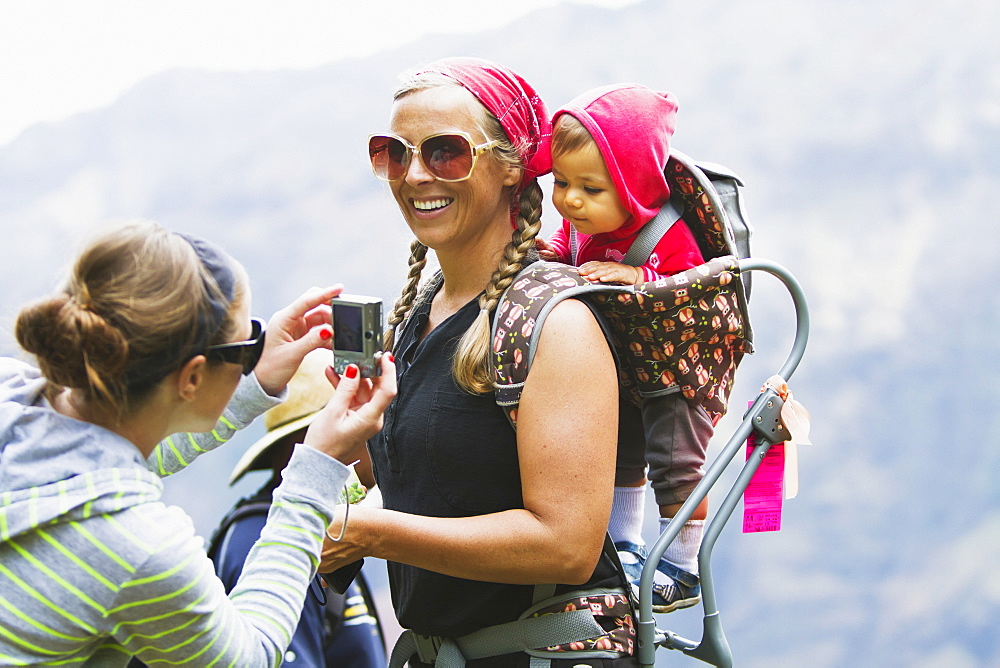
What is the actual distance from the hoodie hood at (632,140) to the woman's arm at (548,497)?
0.31 meters

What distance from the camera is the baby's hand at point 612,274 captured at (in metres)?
1.71

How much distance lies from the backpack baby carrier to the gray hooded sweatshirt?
0.59 metres

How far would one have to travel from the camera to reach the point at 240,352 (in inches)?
49.9

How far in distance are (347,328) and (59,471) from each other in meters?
0.47

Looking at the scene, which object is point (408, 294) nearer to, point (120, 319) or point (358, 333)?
point (358, 333)

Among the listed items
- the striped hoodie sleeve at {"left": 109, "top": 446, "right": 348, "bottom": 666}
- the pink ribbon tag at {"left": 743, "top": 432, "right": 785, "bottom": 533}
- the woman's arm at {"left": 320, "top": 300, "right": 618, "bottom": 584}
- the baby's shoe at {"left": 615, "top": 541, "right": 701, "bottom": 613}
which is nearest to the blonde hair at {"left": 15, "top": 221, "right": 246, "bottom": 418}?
the striped hoodie sleeve at {"left": 109, "top": 446, "right": 348, "bottom": 666}

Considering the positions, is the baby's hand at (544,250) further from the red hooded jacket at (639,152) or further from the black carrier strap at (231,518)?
the black carrier strap at (231,518)

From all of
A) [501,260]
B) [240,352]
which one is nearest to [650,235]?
[501,260]

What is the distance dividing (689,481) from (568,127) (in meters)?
0.70

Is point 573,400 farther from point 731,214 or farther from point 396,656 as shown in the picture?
point 396,656

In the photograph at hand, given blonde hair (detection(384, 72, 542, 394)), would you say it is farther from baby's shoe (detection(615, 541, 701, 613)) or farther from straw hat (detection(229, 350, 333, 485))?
straw hat (detection(229, 350, 333, 485))

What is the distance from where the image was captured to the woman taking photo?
42.6 inches

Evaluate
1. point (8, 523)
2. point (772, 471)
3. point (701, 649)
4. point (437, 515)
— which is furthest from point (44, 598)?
point (772, 471)

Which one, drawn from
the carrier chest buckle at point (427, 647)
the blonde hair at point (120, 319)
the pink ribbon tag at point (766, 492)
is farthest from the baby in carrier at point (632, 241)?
the blonde hair at point (120, 319)
